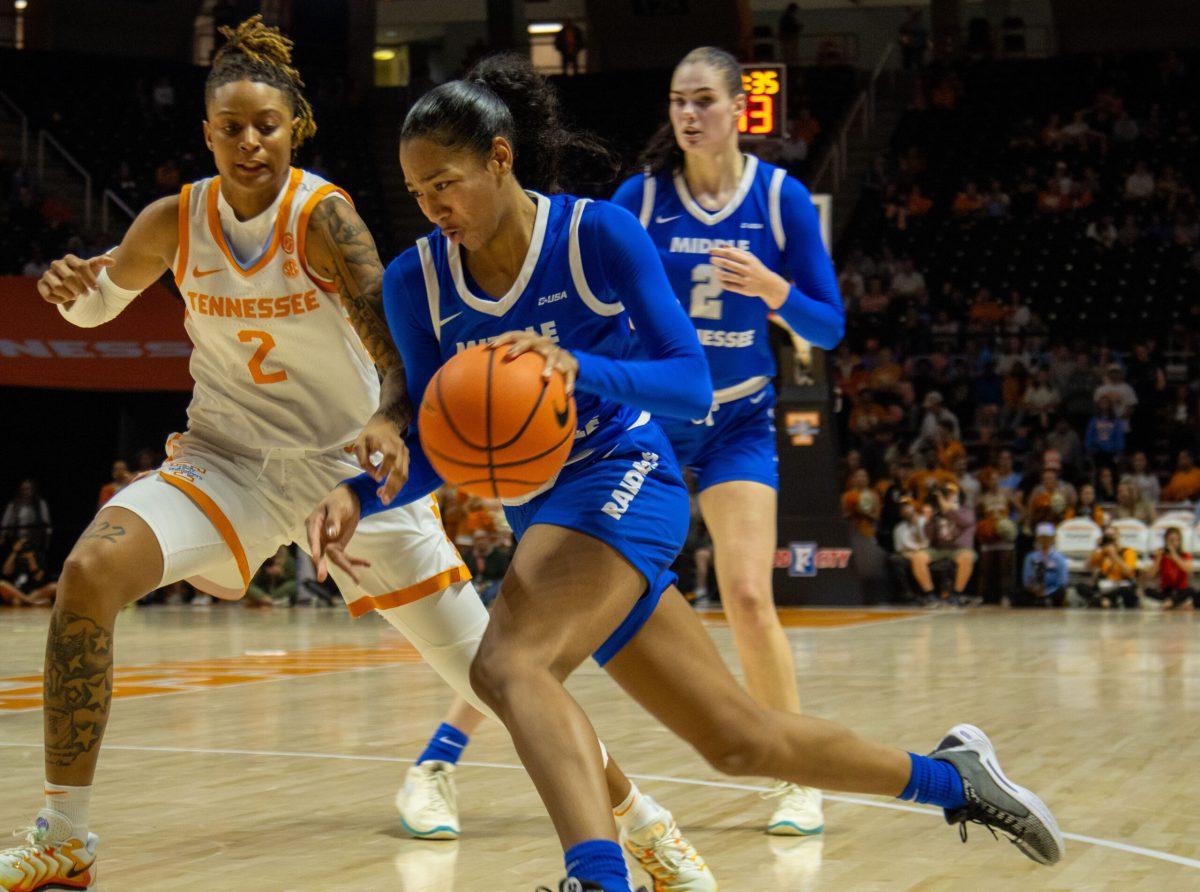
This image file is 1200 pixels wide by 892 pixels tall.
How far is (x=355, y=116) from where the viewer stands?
2328 centimetres

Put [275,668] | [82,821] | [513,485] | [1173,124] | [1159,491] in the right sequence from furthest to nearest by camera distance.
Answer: [1173,124]
[1159,491]
[275,668]
[82,821]
[513,485]

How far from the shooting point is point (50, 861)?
3240 mm

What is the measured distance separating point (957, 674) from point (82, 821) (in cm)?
579

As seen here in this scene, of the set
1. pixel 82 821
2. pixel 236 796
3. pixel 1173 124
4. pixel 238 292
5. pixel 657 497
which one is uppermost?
pixel 1173 124

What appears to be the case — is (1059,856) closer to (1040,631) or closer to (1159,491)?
(1040,631)

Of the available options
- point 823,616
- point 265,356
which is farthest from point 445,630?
point 823,616

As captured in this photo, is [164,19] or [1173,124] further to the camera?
[164,19]

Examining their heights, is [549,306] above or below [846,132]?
below

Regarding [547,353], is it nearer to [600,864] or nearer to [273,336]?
[600,864]

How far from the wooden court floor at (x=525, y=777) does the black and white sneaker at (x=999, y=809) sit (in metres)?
0.09

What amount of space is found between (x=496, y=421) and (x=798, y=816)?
176cm

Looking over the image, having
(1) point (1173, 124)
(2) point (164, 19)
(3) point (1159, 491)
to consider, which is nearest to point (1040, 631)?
Answer: (3) point (1159, 491)

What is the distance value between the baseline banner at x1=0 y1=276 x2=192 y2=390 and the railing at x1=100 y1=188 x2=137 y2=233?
210cm

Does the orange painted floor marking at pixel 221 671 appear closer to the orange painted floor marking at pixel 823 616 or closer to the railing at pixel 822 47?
the orange painted floor marking at pixel 823 616
